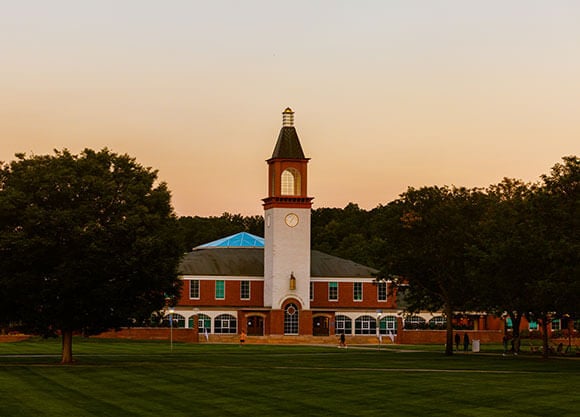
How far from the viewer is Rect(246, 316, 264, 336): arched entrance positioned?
114375mm

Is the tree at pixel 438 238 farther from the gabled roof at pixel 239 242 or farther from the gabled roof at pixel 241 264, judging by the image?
the gabled roof at pixel 239 242

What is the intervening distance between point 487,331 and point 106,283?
206ft

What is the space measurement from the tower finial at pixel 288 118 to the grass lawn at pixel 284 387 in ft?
177

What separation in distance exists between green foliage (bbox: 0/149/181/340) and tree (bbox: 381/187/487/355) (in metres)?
20.6

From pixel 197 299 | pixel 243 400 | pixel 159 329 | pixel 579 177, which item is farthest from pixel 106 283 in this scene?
pixel 197 299

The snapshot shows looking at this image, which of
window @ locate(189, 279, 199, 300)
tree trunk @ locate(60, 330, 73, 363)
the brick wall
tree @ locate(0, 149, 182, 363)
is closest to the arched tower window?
window @ locate(189, 279, 199, 300)

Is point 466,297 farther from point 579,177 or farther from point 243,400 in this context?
point 243,400

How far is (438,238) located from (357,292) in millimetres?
44749

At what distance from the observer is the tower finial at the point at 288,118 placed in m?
114

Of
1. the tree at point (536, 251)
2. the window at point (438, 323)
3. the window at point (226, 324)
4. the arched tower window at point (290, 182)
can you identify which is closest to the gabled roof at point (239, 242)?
the window at point (226, 324)

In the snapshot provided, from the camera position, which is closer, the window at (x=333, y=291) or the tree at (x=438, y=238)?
the tree at (x=438, y=238)

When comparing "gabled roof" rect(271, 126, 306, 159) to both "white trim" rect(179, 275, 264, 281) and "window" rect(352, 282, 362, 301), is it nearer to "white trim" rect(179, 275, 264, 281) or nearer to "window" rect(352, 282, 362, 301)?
"white trim" rect(179, 275, 264, 281)

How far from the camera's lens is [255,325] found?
376ft

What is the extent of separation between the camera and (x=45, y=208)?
188 ft
